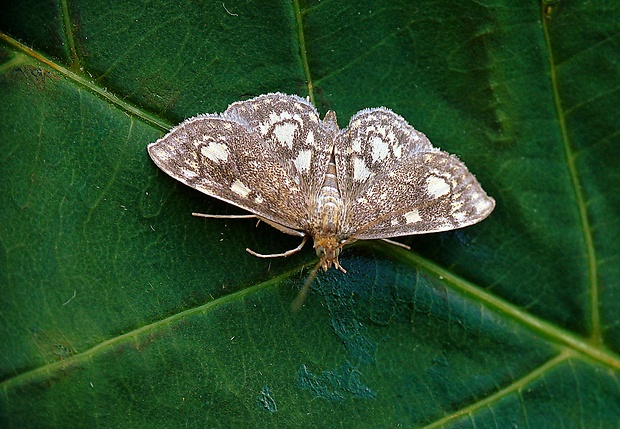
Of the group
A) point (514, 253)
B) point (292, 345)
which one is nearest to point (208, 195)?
point (292, 345)

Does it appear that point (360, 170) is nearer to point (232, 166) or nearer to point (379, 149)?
point (379, 149)

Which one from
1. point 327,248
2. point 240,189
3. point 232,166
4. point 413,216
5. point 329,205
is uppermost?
point 232,166

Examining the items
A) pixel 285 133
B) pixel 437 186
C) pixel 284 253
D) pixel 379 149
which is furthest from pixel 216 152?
pixel 437 186

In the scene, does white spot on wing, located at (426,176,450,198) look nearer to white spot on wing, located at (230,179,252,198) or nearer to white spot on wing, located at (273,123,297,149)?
white spot on wing, located at (273,123,297,149)

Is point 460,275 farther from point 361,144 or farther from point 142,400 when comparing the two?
point 142,400

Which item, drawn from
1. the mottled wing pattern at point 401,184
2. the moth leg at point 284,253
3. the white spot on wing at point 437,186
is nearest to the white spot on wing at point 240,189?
the moth leg at point 284,253

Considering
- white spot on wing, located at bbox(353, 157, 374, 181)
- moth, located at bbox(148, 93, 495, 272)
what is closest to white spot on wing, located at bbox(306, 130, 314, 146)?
moth, located at bbox(148, 93, 495, 272)
